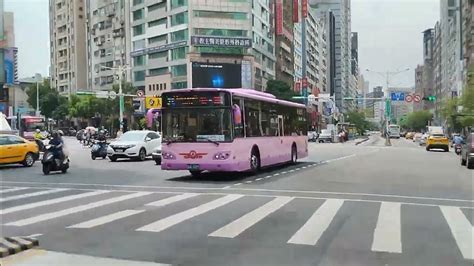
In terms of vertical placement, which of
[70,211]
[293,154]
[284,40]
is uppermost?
[284,40]

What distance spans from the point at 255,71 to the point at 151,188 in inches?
2995

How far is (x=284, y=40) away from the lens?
114188 mm

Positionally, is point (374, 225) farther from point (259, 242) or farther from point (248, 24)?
point (248, 24)

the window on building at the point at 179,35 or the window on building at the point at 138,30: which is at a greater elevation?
the window on building at the point at 138,30

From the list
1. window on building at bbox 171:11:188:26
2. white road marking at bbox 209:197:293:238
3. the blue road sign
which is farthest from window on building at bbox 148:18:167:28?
white road marking at bbox 209:197:293:238

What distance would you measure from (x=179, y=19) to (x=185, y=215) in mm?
78998

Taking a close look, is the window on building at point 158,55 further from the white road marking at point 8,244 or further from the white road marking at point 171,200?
the white road marking at point 8,244

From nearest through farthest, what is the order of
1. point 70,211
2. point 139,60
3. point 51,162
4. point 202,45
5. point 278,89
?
1. point 70,211
2. point 51,162
3. point 202,45
4. point 278,89
5. point 139,60

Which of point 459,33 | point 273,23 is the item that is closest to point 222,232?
point 273,23

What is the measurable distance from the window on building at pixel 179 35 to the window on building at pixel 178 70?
4.19m

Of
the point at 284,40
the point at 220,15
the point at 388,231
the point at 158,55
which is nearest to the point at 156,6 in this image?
the point at 158,55

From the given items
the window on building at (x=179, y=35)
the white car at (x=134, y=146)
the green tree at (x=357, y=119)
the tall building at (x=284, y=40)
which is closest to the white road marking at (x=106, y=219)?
the white car at (x=134, y=146)

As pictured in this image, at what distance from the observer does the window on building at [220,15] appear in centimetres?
8481

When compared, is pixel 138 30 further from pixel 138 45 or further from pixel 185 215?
pixel 185 215
